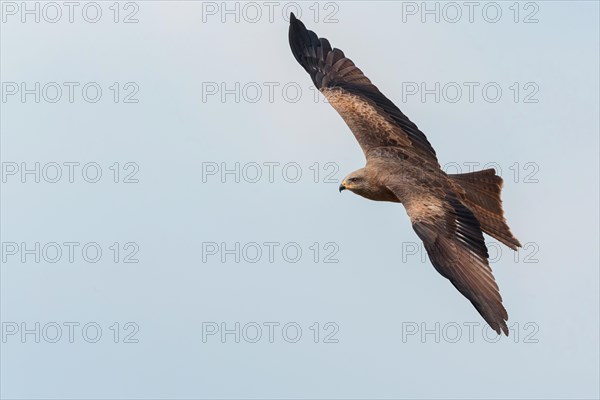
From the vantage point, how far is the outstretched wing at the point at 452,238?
1730 cm

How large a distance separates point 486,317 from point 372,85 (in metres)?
7.26

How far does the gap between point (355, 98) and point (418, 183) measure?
138 inches

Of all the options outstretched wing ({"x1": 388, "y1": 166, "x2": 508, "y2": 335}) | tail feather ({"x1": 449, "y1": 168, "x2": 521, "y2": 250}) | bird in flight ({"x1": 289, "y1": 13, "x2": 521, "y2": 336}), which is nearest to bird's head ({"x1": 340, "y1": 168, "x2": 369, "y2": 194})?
bird in flight ({"x1": 289, "y1": 13, "x2": 521, "y2": 336})

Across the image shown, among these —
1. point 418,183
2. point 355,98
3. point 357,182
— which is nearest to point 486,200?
point 418,183

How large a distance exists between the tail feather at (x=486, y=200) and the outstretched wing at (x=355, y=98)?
765 millimetres

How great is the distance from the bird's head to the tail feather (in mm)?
1332

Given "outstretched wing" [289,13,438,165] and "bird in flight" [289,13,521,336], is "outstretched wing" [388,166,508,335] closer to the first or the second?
"bird in flight" [289,13,521,336]

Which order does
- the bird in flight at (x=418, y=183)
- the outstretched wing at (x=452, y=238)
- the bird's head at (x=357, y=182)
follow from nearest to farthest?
the outstretched wing at (x=452, y=238), the bird in flight at (x=418, y=183), the bird's head at (x=357, y=182)

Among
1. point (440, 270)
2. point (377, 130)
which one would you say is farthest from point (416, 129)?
point (440, 270)

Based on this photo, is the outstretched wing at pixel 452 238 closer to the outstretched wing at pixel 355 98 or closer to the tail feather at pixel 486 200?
the tail feather at pixel 486 200

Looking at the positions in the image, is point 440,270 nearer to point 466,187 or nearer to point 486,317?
point 486,317

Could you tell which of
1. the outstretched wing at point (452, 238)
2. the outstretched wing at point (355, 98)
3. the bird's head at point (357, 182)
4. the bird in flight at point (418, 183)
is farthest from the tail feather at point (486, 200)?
the bird's head at point (357, 182)

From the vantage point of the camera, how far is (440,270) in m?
17.9

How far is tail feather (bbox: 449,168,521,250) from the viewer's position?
777 inches
